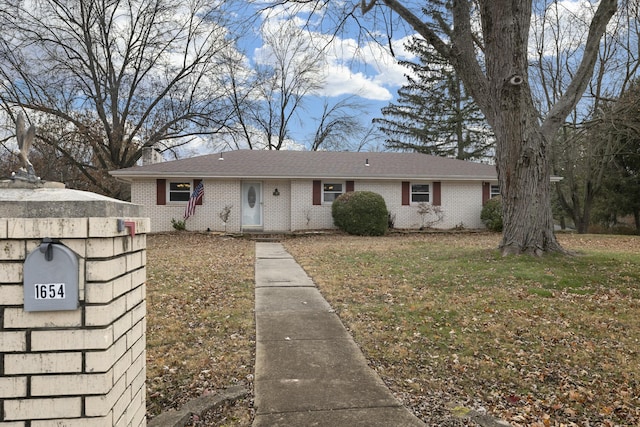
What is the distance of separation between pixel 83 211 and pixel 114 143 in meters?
22.5

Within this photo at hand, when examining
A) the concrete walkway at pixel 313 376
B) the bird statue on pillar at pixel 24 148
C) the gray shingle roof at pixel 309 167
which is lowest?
the concrete walkway at pixel 313 376

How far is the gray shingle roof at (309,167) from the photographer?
1669 cm

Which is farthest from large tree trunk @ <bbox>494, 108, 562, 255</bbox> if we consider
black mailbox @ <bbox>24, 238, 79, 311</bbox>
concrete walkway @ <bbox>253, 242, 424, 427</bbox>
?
black mailbox @ <bbox>24, 238, 79, 311</bbox>

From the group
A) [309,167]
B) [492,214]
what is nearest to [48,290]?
[309,167]

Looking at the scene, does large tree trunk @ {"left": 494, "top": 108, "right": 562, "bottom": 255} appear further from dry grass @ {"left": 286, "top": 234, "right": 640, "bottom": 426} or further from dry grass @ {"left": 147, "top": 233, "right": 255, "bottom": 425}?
dry grass @ {"left": 147, "top": 233, "right": 255, "bottom": 425}

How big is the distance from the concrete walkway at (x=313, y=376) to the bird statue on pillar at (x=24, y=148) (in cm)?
196

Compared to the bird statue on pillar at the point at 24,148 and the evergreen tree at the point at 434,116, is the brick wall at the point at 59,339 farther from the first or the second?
the evergreen tree at the point at 434,116

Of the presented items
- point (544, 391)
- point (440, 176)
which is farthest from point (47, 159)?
point (544, 391)

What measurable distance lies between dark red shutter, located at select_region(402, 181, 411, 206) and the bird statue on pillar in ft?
55.4

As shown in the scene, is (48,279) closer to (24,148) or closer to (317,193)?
(24,148)

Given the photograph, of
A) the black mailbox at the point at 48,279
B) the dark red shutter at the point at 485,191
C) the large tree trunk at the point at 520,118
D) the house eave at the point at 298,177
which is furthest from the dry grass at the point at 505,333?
the dark red shutter at the point at 485,191

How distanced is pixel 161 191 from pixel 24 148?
50.6 ft

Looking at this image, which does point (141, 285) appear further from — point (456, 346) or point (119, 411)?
point (456, 346)

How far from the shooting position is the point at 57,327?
69.4 inches
